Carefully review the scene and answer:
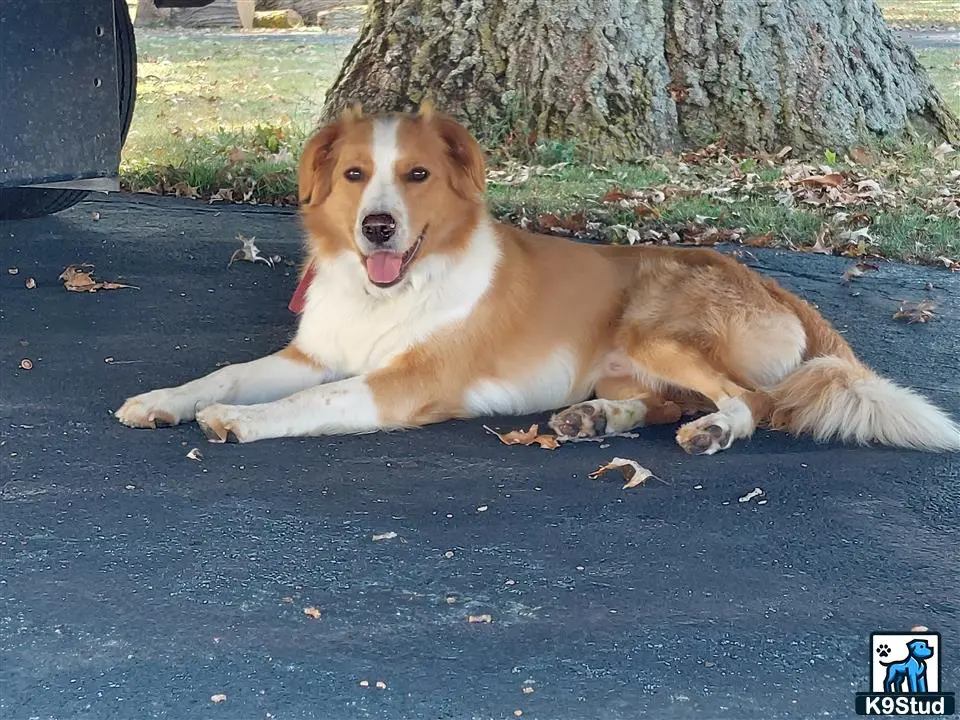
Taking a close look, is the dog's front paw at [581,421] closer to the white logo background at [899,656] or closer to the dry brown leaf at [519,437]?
the dry brown leaf at [519,437]

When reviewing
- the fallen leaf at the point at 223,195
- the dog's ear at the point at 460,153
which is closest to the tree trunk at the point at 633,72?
the fallen leaf at the point at 223,195

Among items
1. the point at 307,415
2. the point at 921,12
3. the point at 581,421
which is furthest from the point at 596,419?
the point at 921,12

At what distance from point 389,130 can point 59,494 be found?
1.67 m

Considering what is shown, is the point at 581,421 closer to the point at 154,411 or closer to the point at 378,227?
the point at 378,227

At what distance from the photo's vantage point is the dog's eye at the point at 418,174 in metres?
3.86

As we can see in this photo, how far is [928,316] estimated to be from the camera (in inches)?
209

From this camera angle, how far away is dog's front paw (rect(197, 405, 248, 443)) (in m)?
3.64

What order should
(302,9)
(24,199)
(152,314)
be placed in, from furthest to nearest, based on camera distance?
1. (302,9)
2. (24,199)
3. (152,314)

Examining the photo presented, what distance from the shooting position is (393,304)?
13.2ft

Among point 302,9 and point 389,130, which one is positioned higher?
point 302,9

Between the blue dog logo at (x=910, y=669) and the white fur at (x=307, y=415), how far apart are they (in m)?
1.94

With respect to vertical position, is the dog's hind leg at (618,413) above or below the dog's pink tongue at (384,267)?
below

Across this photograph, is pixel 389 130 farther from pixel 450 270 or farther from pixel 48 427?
pixel 48 427

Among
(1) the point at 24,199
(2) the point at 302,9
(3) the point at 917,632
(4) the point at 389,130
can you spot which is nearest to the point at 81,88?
(4) the point at 389,130
